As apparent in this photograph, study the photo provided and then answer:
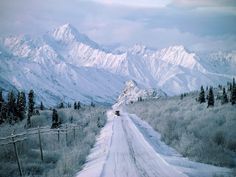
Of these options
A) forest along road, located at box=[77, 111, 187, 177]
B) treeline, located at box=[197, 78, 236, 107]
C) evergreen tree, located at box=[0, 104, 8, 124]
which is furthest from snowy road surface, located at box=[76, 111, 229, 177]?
evergreen tree, located at box=[0, 104, 8, 124]

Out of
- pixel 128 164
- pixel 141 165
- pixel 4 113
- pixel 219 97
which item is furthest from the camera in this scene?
pixel 219 97

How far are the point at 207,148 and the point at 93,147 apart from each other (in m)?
9.21

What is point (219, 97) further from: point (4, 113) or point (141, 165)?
point (141, 165)

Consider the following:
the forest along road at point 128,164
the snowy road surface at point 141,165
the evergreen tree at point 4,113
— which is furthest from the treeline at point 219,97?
the evergreen tree at point 4,113

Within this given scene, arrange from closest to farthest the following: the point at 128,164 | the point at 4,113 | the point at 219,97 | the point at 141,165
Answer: the point at 141,165 → the point at 128,164 → the point at 4,113 → the point at 219,97

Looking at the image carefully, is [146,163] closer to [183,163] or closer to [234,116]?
[183,163]

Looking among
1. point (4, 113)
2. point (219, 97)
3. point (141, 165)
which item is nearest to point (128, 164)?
point (141, 165)

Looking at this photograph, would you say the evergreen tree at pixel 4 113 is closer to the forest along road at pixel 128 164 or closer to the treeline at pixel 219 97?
the treeline at pixel 219 97

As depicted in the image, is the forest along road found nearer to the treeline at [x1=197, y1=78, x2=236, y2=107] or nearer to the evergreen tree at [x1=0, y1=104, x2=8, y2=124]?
the treeline at [x1=197, y1=78, x2=236, y2=107]

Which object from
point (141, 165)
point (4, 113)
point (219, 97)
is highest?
point (219, 97)

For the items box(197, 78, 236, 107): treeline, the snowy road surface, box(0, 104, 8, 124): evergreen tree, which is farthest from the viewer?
box(0, 104, 8, 124): evergreen tree

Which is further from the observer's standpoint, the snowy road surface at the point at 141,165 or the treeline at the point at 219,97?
the treeline at the point at 219,97

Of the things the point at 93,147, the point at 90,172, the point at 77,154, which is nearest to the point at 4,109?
the point at 93,147

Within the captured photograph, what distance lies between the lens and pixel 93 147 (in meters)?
26.9
